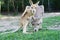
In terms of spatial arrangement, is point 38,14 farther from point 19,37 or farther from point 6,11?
point 6,11

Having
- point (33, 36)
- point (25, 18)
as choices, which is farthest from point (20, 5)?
point (33, 36)

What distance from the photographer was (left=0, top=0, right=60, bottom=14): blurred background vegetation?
1195 cm

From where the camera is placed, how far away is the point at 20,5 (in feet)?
40.3

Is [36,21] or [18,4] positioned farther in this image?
[18,4]

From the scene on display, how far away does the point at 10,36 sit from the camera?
5445 mm

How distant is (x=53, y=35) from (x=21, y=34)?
801 mm

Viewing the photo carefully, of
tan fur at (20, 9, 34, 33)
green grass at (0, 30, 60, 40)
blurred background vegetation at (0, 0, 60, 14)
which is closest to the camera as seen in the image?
green grass at (0, 30, 60, 40)

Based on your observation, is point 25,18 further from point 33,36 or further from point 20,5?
point 20,5

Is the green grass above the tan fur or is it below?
below

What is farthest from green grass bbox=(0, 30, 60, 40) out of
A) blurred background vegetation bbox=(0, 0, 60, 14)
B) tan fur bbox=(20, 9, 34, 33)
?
blurred background vegetation bbox=(0, 0, 60, 14)

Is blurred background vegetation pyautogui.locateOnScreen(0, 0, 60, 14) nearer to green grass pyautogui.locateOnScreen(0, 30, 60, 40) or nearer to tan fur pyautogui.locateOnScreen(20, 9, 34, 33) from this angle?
tan fur pyautogui.locateOnScreen(20, 9, 34, 33)

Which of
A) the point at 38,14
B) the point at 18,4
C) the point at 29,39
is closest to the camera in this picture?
the point at 29,39

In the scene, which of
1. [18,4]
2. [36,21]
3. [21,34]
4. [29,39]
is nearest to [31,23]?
[36,21]

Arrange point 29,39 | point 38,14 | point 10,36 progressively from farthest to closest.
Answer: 1. point 38,14
2. point 10,36
3. point 29,39
